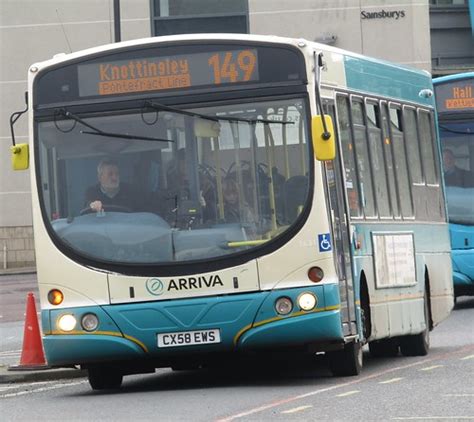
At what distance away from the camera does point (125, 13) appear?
51.6 m

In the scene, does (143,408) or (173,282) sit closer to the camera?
(143,408)

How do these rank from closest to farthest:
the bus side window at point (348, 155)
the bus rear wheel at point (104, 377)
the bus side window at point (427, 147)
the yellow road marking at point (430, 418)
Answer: the yellow road marking at point (430, 418) < the bus rear wheel at point (104, 377) < the bus side window at point (348, 155) < the bus side window at point (427, 147)

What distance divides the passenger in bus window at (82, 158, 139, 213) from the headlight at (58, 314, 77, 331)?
0.91 meters

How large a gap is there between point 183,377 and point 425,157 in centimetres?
407

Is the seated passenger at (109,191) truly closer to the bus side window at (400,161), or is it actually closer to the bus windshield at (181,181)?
the bus windshield at (181,181)

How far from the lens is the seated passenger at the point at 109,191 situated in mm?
14047

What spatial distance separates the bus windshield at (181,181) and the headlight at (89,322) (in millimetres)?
479

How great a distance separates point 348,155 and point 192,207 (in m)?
1.84

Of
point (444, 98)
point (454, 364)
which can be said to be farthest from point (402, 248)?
point (444, 98)

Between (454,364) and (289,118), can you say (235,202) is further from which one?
(454,364)

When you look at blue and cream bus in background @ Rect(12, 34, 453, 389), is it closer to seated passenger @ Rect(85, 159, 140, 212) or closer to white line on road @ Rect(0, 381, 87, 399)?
seated passenger @ Rect(85, 159, 140, 212)

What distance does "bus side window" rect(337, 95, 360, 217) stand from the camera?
14906mm

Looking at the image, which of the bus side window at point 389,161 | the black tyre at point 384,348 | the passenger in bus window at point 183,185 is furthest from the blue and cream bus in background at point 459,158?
the passenger in bus window at point 183,185

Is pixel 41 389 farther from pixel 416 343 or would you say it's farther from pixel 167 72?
pixel 416 343
